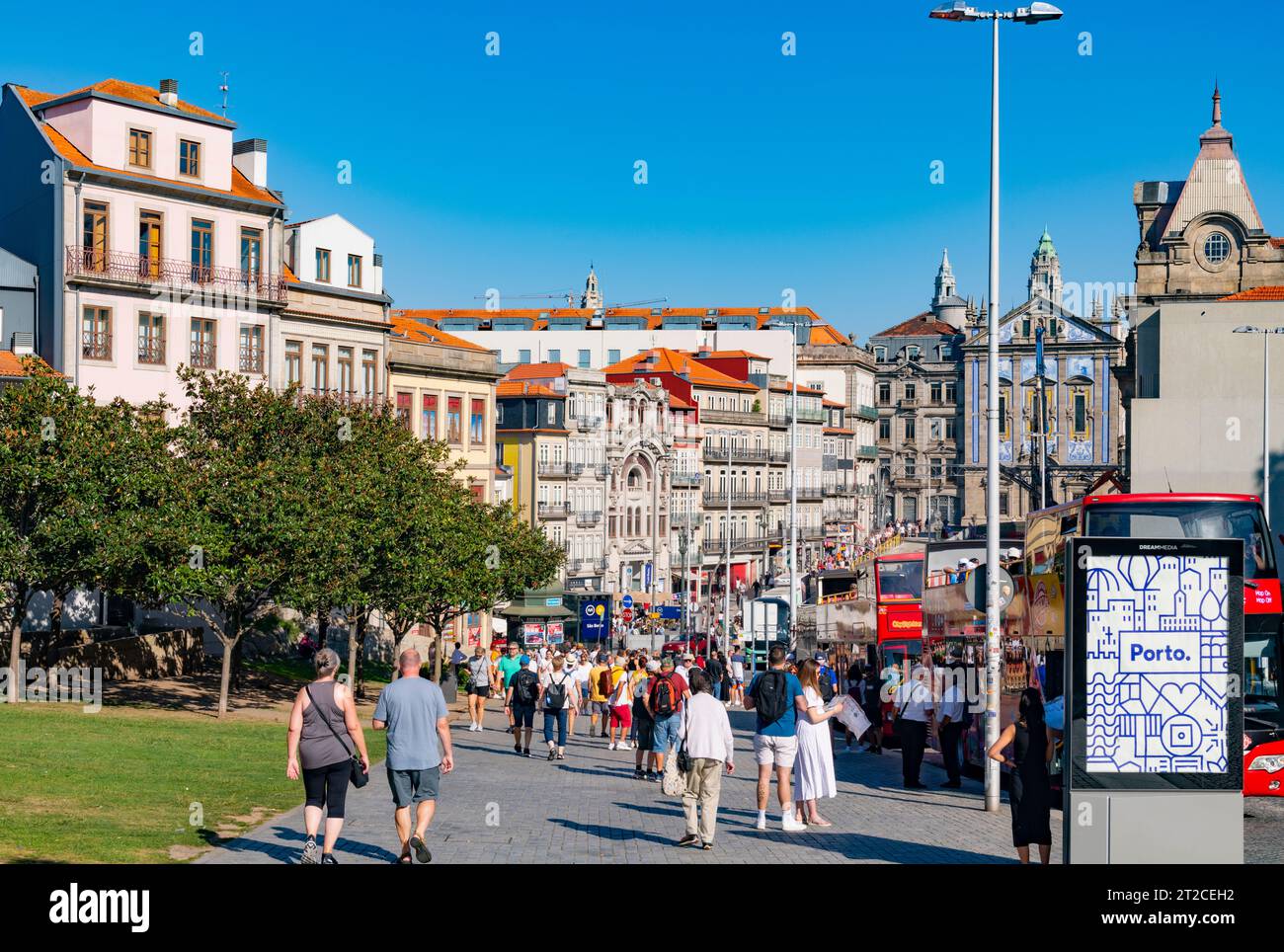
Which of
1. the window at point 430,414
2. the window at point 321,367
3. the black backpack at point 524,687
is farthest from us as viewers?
the window at point 430,414

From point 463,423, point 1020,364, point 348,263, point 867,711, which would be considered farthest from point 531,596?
point 1020,364

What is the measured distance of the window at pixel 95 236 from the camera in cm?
4881

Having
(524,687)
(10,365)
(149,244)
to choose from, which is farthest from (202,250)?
(524,687)

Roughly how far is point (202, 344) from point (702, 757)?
1604 inches

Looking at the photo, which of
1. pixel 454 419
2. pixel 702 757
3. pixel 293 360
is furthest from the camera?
pixel 454 419

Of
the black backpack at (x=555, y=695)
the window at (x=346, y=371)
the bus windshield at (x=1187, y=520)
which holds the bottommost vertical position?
the black backpack at (x=555, y=695)

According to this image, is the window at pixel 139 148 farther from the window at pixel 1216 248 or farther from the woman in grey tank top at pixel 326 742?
the window at pixel 1216 248

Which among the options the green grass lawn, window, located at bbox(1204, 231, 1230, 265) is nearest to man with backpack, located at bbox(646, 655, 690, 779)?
the green grass lawn

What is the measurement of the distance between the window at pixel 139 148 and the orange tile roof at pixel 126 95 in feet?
3.22

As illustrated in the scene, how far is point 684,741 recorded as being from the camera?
51.2ft

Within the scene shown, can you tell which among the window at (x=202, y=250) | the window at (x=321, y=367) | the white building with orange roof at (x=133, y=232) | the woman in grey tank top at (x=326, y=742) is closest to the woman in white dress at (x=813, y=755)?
the woman in grey tank top at (x=326, y=742)

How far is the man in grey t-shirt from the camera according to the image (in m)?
13.4

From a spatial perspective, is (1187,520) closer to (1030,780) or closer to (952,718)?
(952,718)
